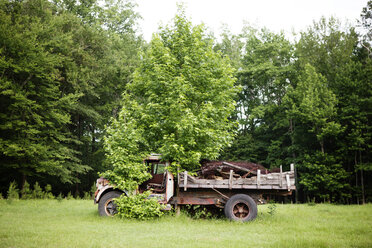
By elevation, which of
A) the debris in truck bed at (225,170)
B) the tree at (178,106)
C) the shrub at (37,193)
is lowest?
the shrub at (37,193)

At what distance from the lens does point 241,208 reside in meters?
10.9

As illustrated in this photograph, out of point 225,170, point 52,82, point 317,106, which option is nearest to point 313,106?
point 317,106

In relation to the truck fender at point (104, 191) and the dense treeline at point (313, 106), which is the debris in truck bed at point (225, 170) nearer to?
the truck fender at point (104, 191)

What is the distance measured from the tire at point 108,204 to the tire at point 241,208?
14.9ft

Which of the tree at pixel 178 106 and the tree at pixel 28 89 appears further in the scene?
the tree at pixel 28 89

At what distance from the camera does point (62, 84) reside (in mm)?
24781

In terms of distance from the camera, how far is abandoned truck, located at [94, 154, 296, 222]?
1074 cm

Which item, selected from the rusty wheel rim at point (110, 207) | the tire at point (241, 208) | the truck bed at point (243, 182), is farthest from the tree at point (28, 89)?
the tire at point (241, 208)

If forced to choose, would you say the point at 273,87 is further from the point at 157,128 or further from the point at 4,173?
the point at 4,173

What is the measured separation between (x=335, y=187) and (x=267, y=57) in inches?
667

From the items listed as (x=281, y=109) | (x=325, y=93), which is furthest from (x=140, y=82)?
(x=281, y=109)

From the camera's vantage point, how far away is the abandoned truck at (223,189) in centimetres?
1074

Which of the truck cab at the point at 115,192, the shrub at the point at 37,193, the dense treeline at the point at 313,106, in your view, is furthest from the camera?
the dense treeline at the point at 313,106

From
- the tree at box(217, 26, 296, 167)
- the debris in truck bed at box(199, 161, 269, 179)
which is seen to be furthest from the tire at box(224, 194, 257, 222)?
the tree at box(217, 26, 296, 167)
